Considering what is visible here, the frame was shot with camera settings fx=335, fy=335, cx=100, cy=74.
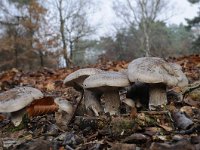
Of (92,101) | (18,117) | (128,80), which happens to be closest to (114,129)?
(128,80)

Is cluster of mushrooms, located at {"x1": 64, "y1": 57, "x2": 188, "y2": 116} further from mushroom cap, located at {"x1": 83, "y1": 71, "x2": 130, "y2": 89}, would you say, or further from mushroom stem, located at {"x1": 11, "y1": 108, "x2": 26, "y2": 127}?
mushroom stem, located at {"x1": 11, "y1": 108, "x2": 26, "y2": 127}

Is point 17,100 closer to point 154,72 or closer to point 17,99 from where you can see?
point 17,99

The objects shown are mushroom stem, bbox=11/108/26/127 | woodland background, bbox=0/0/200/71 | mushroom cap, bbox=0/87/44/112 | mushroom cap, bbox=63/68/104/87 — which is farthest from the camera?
woodland background, bbox=0/0/200/71

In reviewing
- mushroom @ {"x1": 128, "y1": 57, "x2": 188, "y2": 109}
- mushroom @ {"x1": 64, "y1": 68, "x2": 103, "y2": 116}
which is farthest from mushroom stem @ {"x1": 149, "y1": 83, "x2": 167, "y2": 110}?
mushroom @ {"x1": 64, "y1": 68, "x2": 103, "y2": 116}

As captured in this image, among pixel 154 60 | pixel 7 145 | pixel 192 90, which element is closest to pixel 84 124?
pixel 7 145

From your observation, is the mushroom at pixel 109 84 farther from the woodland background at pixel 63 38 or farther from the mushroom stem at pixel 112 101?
the woodland background at pixel 63 38

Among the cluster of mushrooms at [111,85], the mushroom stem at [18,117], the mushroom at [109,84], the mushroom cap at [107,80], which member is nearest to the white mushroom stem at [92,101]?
the cluster of mushrooms at [111,85]

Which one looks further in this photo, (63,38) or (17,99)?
(63,38)

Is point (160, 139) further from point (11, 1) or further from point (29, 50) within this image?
point (11, 1)
